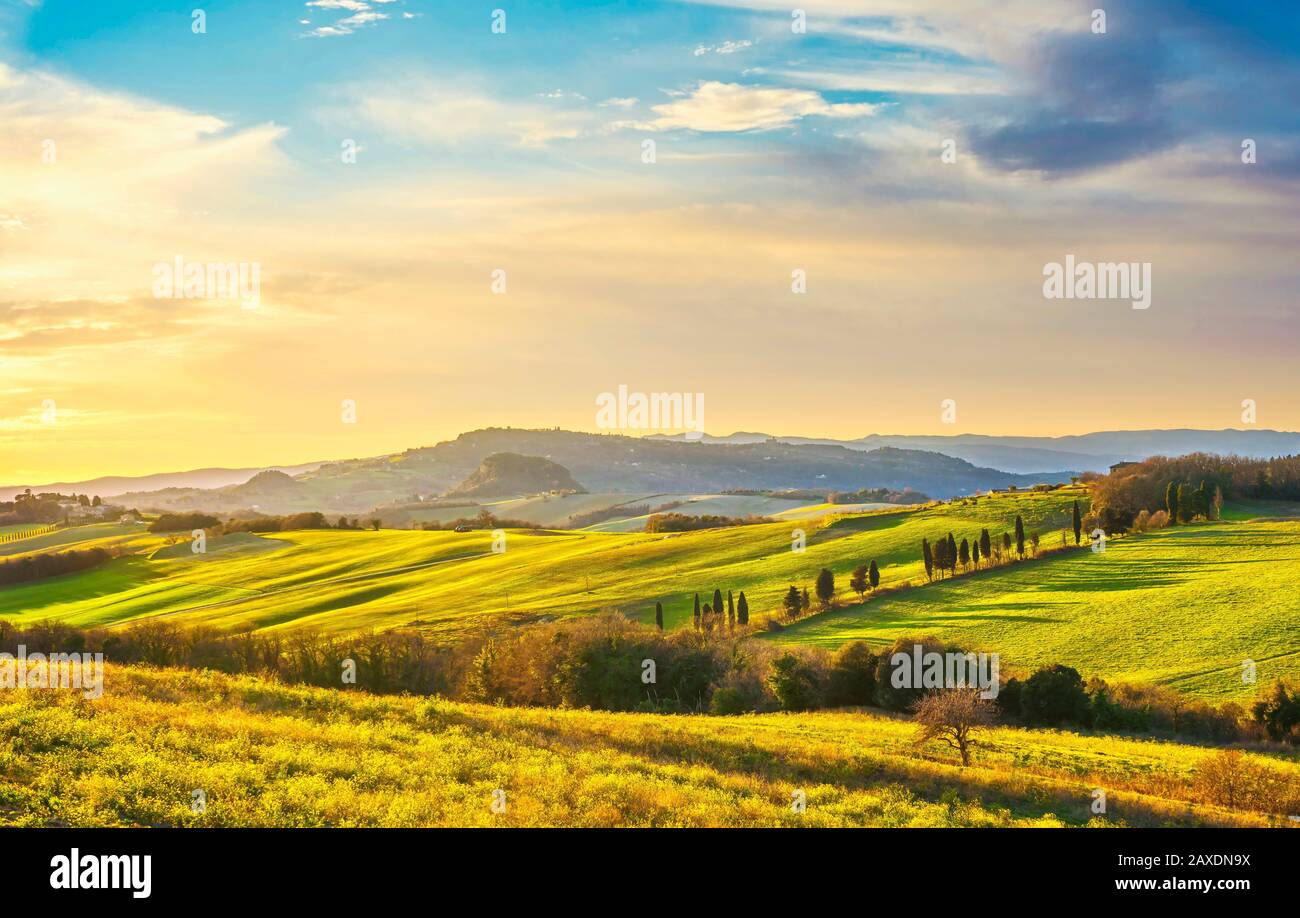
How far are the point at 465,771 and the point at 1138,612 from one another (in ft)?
287

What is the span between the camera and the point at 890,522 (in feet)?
518

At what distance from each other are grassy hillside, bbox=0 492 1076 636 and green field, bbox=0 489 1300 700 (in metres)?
0.51

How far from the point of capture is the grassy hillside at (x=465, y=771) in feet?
62.8

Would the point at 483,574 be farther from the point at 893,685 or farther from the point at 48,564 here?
the point at 893,685

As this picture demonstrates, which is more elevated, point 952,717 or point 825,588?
point 952,717

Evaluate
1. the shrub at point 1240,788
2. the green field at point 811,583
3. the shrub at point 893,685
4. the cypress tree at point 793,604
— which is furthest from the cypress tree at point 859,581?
the shrub at point 1240,788

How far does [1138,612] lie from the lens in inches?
3654

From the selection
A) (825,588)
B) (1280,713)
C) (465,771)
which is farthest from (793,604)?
(465,771)

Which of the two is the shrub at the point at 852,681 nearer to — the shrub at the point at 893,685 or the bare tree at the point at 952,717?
the shrub at the point at 893,685

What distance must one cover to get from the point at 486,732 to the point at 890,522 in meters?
133

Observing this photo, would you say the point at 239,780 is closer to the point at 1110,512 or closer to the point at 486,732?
the point at 486,732

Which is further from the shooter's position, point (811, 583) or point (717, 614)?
point (811, 583)

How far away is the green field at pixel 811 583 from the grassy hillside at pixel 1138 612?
268mm

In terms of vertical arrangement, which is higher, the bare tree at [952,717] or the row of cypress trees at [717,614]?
the bare tree at [952,717]
